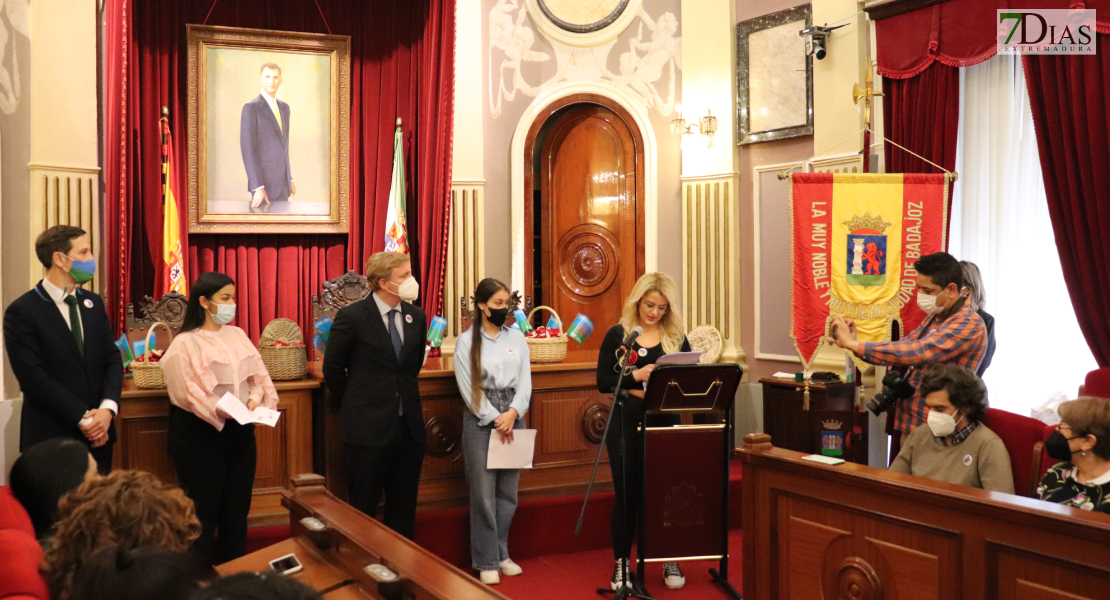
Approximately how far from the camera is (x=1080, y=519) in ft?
7.79

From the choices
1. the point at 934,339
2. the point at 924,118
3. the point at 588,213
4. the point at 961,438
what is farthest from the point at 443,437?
the point at 924,118

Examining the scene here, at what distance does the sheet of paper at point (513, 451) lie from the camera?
4.24m

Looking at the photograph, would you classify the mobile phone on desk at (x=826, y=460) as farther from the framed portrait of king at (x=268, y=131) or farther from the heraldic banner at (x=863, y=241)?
the framed portrait of king at (x=268, y=131)

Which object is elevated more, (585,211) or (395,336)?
(585,211)

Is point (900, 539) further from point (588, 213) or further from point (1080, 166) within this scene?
point (588, 213)

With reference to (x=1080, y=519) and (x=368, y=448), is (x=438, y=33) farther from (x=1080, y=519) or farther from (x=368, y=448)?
(x=1080, y=519)

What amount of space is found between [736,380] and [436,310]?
9.87 ft

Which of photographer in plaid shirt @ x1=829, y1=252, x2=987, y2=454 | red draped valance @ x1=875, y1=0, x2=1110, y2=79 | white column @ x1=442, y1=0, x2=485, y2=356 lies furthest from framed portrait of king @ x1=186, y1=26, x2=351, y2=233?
photographer in plaid shirt @ x1=829, y1=252, x2=987, y2=454

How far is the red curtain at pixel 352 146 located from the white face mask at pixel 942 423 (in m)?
3.85

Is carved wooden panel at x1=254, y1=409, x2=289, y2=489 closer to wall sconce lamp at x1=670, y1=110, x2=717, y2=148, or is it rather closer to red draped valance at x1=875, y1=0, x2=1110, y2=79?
wall sconce lamp at x1=670, y1=110, x2=717, y2=148

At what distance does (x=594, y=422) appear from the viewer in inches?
198

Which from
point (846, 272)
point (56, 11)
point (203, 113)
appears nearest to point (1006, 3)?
point (846, 272)

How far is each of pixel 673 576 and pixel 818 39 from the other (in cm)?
363

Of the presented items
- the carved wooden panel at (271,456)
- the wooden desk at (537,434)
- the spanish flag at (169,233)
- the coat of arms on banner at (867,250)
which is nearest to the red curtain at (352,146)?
the spanish flag at (169,233)
